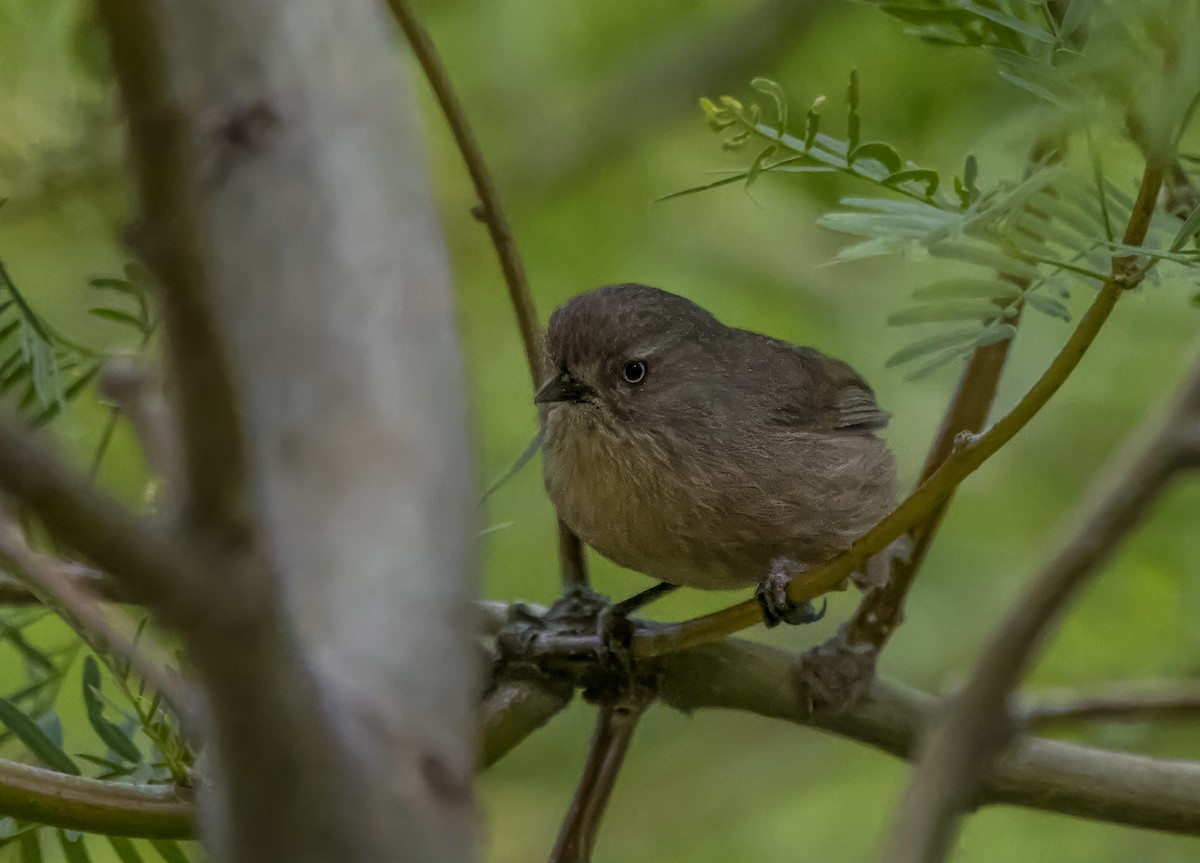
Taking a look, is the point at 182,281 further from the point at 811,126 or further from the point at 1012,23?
the point at 1012,23

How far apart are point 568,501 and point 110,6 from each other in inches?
82.1

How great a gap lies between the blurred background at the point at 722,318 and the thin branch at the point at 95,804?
1.57 m

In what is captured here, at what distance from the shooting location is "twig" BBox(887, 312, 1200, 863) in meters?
1.48

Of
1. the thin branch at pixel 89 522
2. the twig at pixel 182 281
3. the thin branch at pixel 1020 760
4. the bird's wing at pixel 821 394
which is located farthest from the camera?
the bird's wing at pixel 821 394

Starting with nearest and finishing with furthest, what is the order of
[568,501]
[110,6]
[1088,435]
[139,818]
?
[110,6], [139,818], [568,501], [1088,435]

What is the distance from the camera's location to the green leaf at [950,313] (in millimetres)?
1842

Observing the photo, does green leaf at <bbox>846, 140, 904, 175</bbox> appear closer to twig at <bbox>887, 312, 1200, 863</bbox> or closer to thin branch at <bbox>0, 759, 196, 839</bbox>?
twig at <bbox>887, 312, 1200, 863</bbox>

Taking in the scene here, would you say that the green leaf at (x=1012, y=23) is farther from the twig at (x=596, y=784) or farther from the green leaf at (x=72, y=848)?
the green leaf at (x=72, y=848)

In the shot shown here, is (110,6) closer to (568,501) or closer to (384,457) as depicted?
(384,457)

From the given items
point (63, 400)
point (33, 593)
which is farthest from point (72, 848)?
point (63, 400)

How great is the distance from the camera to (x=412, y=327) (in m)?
1.56

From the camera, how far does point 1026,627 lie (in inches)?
62.7

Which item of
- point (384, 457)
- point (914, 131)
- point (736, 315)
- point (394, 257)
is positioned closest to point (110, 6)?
point (384, 457)

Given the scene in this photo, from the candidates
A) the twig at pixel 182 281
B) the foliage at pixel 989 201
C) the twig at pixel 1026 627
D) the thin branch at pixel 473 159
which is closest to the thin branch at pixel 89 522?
the twig at pixel 182 281
